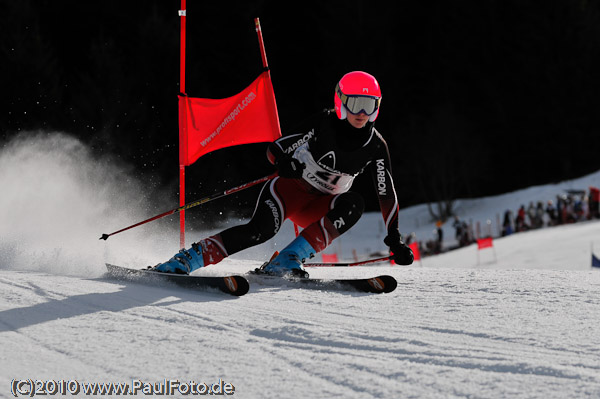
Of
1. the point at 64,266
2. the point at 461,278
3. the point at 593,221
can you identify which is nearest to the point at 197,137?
the point at 64,266

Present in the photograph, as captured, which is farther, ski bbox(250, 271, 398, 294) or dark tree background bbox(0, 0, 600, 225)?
dark tree background bbox(0, 0, 600, 225)

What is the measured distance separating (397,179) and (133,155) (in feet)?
54.9

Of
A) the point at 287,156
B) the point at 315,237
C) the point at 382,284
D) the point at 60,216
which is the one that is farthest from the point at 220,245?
the point at 60,216

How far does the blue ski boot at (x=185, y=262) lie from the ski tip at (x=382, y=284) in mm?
1143

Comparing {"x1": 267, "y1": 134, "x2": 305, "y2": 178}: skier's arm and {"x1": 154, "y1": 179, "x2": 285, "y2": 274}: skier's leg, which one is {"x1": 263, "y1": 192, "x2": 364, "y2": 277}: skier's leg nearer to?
{"x1": 154, "y1": 179, "x2": 285, "y2": 274}: skier's leg

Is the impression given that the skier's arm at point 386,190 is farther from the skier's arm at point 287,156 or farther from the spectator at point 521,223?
the spectator at point 521,223

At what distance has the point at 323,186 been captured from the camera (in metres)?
4.51

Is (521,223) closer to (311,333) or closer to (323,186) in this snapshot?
(323,186)

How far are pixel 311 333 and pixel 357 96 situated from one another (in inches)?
76.9

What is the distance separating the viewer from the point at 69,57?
3012cm

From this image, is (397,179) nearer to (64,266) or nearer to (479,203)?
(479,203)

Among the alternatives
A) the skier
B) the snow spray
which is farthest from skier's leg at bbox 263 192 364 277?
the snow spray

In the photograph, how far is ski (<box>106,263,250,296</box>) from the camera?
365 centimetres

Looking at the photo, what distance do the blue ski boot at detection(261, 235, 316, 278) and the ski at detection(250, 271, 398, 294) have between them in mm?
100
